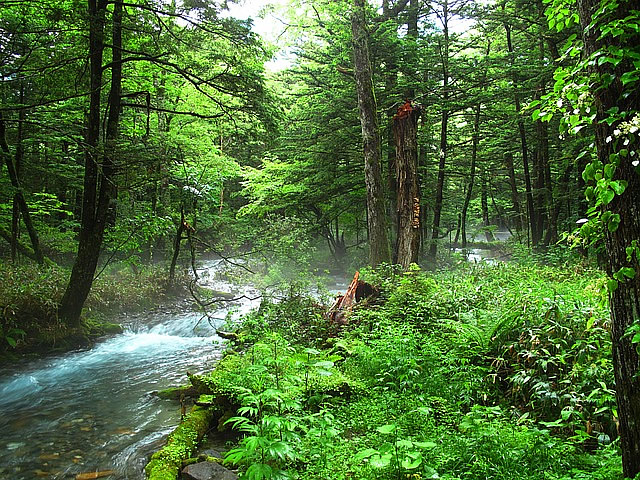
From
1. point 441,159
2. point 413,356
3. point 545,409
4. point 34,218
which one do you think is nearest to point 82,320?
point 34,218

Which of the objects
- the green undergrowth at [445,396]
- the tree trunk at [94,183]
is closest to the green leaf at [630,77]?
the green undergrowth at [445,396]

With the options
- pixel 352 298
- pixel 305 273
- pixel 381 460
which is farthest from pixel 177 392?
pixel 381 460

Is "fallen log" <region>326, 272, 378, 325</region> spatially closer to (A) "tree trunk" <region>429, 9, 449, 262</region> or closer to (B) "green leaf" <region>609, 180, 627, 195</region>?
(A) "tree trunk" <region>429, 9, 449, 262</region>

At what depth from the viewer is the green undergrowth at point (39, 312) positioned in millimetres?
9469

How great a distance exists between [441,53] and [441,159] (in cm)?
349

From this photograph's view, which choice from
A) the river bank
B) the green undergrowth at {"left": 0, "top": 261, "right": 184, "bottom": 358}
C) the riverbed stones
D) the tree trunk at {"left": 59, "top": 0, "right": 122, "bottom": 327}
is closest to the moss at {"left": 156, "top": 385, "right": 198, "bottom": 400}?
the river bank

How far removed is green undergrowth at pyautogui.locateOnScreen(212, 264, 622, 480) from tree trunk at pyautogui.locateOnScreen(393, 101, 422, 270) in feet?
10.5

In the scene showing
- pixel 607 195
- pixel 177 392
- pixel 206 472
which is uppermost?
pixel 607 195

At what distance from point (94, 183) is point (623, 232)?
403 inches

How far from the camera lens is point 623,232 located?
256 cm

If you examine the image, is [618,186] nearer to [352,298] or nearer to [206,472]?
[206,472]

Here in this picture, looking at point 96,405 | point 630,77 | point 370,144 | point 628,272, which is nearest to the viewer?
point 630,77

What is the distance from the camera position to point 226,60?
923 centimetres

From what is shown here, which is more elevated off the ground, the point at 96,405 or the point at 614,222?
the point at 614,222
